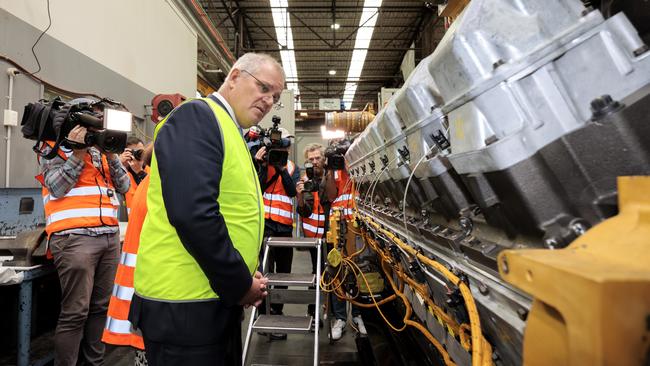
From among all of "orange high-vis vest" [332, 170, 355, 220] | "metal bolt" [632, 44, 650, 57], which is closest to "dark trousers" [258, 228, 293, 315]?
"orange high-vis vest" [332, 170, 355, 220]

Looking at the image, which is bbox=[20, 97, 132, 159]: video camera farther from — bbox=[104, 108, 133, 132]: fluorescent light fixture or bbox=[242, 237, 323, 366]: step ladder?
bbox=[242, 237, 323, 366]: step ladder

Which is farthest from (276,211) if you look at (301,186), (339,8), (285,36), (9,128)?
(285,36)

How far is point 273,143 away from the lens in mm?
2748

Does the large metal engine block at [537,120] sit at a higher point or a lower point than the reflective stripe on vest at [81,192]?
lower

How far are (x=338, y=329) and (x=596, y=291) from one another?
2.92 meters

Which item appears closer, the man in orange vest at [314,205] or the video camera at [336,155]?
the video camera at [336,155]

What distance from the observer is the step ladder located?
2.22m

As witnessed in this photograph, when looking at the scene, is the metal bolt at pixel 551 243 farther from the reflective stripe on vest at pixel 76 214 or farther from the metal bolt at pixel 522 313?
the reflective stripe on vest at pixel 76 214

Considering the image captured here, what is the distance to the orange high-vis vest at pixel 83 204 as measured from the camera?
2.07 metres

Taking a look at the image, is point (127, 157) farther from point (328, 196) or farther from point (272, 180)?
point (328, 196)

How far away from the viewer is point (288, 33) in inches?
371

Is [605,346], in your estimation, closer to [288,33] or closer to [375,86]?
[288,33]

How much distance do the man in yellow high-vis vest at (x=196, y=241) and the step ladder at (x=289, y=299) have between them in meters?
0.98

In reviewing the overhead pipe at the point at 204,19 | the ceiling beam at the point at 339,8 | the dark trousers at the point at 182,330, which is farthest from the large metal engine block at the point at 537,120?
the ceiling beam at the point at 339,8
